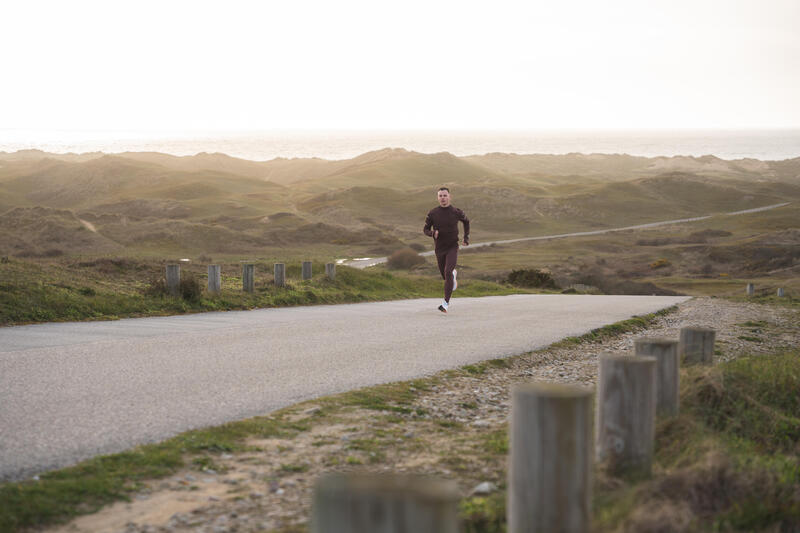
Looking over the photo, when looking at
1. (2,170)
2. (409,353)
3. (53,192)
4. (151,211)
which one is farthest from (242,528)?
(2,170)

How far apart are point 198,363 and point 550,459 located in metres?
7.17

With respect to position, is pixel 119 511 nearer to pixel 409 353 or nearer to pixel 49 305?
pixel 409 353

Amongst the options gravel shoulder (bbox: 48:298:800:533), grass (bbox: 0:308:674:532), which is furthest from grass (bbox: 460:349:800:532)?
grass (bbox: 0:308:674:532)

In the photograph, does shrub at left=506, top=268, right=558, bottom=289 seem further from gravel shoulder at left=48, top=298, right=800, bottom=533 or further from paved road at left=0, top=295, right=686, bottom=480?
gravel shoulder at left=48, top=298, right=800, bottom=533

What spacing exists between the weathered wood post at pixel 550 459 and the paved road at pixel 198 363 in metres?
3.63

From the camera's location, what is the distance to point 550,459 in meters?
3.52

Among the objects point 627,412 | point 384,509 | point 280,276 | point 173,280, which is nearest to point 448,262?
point 280,276

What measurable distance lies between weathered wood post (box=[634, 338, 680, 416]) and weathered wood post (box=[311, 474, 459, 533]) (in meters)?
3.86

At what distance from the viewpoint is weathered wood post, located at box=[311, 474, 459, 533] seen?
2.50 m

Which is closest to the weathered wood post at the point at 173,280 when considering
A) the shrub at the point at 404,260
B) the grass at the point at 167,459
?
the grass at the point at 167,459

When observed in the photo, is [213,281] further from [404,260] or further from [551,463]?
[404,260]

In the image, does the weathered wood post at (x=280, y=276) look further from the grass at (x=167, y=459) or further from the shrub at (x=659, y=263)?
the shrub at (x=659, y=263)

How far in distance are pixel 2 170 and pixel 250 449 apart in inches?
8624

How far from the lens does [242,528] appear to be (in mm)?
4484
